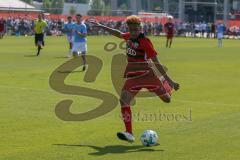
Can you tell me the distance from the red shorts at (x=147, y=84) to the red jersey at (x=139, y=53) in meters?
0.11

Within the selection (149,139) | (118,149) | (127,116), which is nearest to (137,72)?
(127,116)

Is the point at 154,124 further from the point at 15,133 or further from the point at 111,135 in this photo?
the point at 15,133

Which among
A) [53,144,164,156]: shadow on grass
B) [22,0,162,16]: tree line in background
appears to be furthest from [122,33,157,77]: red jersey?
[22,0,162,16]: tree line in background

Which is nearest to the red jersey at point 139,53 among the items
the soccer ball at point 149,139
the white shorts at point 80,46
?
the soccer ball at point 149,139

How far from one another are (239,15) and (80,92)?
83.4m

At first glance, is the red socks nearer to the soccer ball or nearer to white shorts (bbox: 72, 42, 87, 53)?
the soccer ball

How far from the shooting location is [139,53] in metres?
10.8

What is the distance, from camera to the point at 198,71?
2623cm

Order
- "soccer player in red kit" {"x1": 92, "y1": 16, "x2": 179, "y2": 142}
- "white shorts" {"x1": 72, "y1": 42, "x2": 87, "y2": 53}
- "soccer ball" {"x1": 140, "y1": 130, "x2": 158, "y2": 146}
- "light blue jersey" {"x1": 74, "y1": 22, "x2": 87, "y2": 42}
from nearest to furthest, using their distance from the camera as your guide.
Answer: "soccer ball" {"x1": 140, "y1": 130, "x2": 158, "y2": 146} → "soccer player in red kit" {"x1": 92, "y1": 16, "x2": 179, "y2": 142} → "light blue jersey" {"x1": 74, "y1": 22, "x2": 87, "y2": 42} → "white shorts" {"x1": 72, "y1": 42, "x2": 87, "y2": 53}

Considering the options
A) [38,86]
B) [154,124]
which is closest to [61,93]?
[38,86]

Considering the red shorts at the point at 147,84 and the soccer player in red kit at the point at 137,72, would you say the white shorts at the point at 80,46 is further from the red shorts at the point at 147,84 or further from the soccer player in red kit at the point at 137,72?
the red shorts at the point at 147,84

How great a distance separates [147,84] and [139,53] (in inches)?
25.9

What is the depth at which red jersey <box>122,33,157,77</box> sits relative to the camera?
1073 cm

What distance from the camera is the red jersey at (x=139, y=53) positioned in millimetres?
10727
